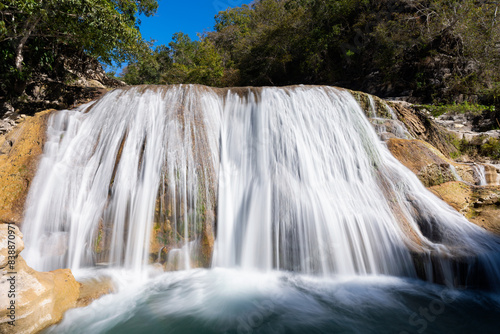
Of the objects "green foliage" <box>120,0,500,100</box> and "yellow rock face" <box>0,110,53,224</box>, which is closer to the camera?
"yellow rock face" <box>0,110,53,224</box>

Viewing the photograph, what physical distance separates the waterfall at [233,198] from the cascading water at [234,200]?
2 centimetres

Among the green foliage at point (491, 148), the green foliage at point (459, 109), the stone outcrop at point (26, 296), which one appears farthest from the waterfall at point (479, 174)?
the stone outcrop at point (26, 296)

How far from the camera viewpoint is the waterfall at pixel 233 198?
3994mm

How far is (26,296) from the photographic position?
7.80ft

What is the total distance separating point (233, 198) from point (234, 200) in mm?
51

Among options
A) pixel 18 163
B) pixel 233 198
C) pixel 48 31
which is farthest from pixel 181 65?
pixel 233 198

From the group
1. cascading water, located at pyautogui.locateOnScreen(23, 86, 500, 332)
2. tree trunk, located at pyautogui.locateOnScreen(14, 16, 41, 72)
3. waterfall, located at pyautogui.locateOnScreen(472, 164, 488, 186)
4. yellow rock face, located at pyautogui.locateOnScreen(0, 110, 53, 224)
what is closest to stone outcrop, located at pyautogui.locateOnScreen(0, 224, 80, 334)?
cascading water, located at pyautogui.locateOnScreen(23, 86, 500, 332)

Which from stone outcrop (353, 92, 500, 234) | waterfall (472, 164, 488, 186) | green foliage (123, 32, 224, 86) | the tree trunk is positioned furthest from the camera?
green foliage (123, 32, 224, 86)

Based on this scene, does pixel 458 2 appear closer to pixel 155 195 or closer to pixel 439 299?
pixel 439 299

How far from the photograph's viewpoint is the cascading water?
3953 mm

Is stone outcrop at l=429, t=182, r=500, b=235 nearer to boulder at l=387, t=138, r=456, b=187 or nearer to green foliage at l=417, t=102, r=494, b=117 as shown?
boulder at l=387, t=138, r=456, b=187

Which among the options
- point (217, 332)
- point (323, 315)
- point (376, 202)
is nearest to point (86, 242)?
point (217, 332)

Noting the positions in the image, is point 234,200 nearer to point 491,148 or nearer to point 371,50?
point 491,148

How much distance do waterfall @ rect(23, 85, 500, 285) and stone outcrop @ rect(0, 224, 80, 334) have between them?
133cm
